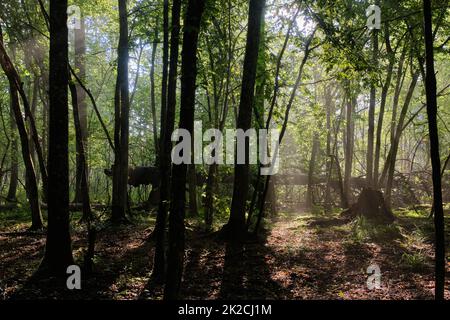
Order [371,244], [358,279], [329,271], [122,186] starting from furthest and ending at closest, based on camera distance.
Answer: [122,186] < [371,244] < [329,271] < [358,279]

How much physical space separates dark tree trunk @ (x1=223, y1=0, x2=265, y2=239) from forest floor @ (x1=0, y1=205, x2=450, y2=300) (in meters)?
0.63

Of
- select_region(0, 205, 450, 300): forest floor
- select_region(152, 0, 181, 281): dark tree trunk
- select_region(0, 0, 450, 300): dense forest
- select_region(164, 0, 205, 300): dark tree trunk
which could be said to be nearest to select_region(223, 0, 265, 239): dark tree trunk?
select_region(0, 0, 450, 300): dense forest

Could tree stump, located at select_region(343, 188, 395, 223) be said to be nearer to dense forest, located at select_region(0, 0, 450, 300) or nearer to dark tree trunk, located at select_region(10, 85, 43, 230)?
dense forest, located at select_region(0, 0, 450, 300)

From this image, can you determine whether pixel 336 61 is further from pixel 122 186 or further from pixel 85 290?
pixel 122 186

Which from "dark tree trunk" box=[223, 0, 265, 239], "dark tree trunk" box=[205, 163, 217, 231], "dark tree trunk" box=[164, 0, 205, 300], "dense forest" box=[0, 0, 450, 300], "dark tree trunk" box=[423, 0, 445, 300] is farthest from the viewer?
"dark tree trunk" box=[205, 163, 217, 231]

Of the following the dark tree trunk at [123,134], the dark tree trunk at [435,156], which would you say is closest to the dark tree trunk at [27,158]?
the dark tree trunk at [123,134]

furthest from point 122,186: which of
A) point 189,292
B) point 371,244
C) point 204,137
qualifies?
point 371,244

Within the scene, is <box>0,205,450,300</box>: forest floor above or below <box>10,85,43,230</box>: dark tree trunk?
below

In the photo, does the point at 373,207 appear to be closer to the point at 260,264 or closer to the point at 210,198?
the point at 210,198

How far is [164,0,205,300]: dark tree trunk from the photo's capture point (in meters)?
5.06

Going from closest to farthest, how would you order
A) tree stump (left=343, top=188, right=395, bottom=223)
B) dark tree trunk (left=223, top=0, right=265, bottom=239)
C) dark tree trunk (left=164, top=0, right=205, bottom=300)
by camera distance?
dark tree trunk (left=164, top=0, right=205, bottom=300)
dark tree trunk (left=223, top=0, right=265, bottom=239)
tree stump (left=343, top=188, right=395, bottom=223)

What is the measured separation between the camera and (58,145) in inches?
277

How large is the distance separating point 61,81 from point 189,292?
4.41 metres

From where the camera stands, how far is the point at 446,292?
628 cm
